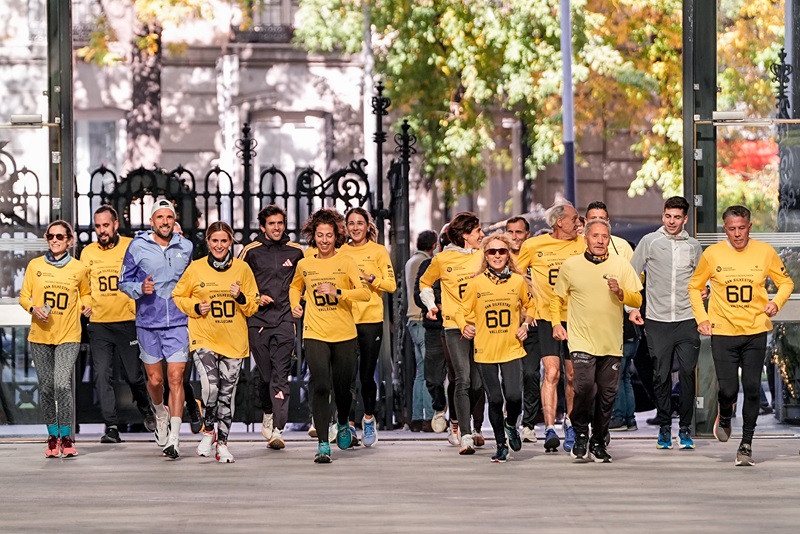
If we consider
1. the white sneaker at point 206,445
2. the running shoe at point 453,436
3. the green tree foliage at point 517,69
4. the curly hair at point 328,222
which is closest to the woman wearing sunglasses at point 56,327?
the white sneaker at point 206,445

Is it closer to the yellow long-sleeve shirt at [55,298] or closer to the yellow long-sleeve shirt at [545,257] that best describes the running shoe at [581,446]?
the yellow long-sleeve shirt at [545,257]

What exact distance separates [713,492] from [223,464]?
3.81 m

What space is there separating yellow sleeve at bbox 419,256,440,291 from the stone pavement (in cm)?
135

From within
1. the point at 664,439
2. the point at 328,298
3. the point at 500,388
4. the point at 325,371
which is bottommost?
the point at 664,439

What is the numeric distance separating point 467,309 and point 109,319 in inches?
127

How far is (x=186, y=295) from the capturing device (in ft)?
44.0

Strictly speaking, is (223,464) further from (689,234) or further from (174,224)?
(689,234)

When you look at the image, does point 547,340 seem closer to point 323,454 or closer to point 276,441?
point 323,454

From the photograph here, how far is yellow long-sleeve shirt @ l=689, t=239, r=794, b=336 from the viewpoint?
516 inches

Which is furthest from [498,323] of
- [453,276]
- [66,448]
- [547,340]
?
[66,448]

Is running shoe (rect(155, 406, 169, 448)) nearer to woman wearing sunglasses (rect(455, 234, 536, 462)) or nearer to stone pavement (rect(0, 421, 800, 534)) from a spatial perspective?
stone pavement (rect(0, 421, 800, 534))

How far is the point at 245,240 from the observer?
1593cm

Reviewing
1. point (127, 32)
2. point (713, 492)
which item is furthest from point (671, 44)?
point (713, 492)

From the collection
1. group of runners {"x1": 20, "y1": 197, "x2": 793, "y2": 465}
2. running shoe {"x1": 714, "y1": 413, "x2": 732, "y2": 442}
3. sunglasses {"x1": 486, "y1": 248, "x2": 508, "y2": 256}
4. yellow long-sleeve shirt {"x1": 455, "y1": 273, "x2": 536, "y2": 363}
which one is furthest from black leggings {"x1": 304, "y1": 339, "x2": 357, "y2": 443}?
running shoe {"x1": 714, "y1": 413, "x2": 732, "y2": 442}
